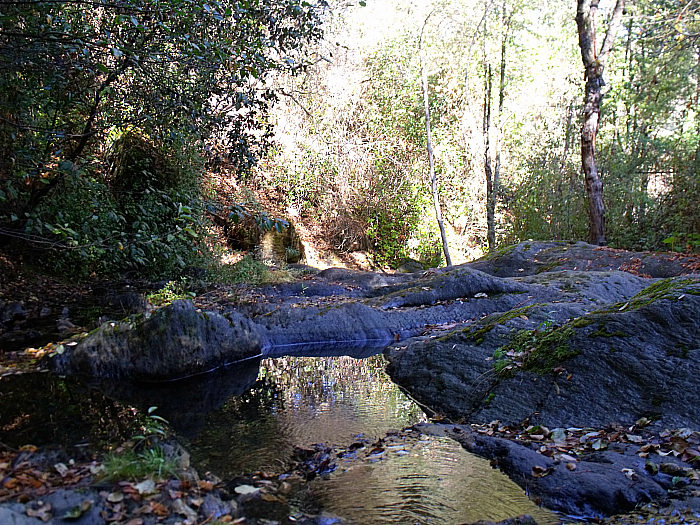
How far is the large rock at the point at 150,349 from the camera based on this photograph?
245 inches

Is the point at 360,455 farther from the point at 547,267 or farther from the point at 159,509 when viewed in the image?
the point at 547,267

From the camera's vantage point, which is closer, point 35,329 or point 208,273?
point 35,329

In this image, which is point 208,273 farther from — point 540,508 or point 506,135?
point 506,135

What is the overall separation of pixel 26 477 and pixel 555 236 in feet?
51.1

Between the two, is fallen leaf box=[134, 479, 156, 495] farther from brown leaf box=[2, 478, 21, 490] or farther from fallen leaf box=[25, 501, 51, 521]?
brown leaf box=[2, 478, 21, 490]

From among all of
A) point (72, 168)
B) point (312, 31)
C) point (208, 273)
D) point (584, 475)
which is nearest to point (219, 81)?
point (312, 31)

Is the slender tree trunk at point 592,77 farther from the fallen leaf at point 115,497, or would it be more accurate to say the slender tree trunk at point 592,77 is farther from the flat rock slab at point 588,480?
the fallen leaf at point 115,497

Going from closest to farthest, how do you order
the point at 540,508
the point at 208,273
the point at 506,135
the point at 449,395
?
the point at 540,508
the point at 449,395
the point at 208,273
the point at 506,135

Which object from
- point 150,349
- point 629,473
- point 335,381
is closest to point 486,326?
point 335,381

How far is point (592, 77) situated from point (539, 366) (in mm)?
10758

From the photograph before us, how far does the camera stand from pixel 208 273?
12.7 metres

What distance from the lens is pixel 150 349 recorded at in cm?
629

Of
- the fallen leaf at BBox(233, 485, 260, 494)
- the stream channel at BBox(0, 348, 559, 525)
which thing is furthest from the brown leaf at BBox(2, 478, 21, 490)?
the fallen leaf at BBox(233, 485, 260, 494)

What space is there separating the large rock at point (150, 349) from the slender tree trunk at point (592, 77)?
10.8m
